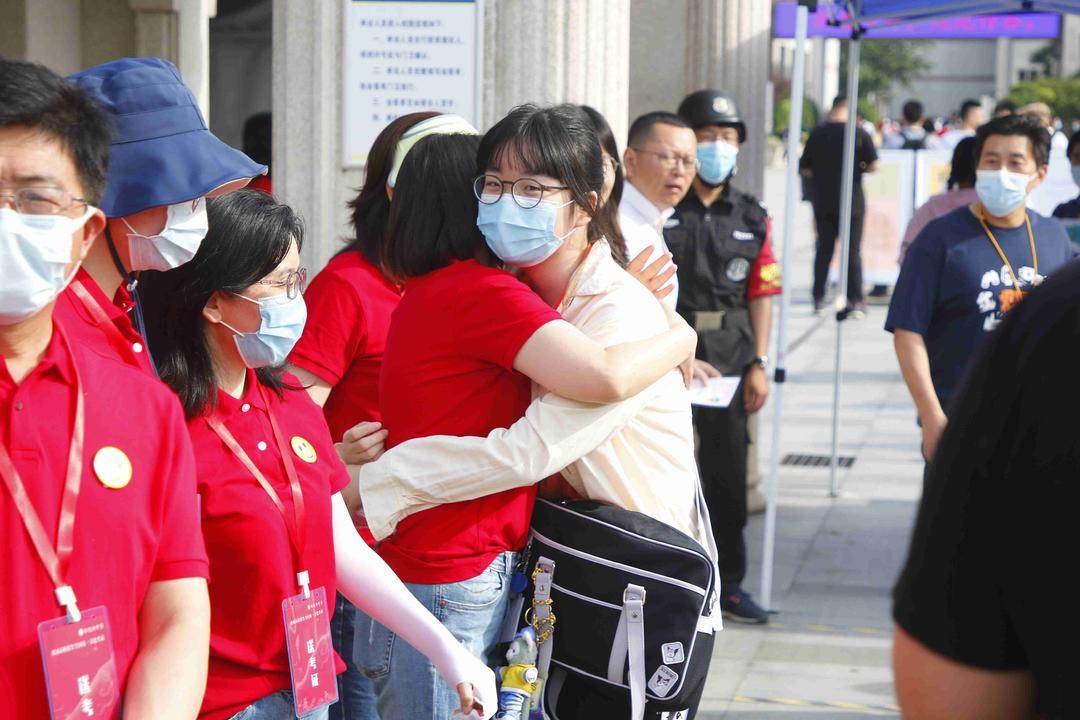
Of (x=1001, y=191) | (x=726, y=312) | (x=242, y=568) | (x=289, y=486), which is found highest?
(x=1001, y=191)

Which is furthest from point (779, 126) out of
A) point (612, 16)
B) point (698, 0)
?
point (612, 16)

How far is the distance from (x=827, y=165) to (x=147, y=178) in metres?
12.5

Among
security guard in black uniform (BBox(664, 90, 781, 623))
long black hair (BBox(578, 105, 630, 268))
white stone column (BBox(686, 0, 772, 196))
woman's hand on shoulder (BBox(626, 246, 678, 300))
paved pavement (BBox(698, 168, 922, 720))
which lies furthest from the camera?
white stone column (BBox(686, 0, 772, 196))

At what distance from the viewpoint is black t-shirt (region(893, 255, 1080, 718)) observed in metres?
1.21

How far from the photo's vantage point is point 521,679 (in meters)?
2.62

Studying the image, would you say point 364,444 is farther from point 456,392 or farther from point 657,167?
point 657,167

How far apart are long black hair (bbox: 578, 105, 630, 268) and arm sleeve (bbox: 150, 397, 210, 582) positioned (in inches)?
48.1

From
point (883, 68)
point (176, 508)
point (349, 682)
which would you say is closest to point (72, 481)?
point (176, 508)

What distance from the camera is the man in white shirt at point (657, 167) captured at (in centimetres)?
508

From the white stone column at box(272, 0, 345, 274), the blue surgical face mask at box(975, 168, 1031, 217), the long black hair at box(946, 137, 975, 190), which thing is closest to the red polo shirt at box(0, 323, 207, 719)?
the white stone column at box(272, 0, 345, 274)

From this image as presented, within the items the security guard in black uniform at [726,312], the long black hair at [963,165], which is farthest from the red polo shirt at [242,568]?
the long black hair at [963,165]

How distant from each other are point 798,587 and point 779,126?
1445 inches

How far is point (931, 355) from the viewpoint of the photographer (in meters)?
4.74

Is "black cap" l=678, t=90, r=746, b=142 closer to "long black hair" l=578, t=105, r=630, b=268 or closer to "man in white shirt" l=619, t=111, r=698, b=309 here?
"man in white shirt" l=619, t=111, r=698, b=309
